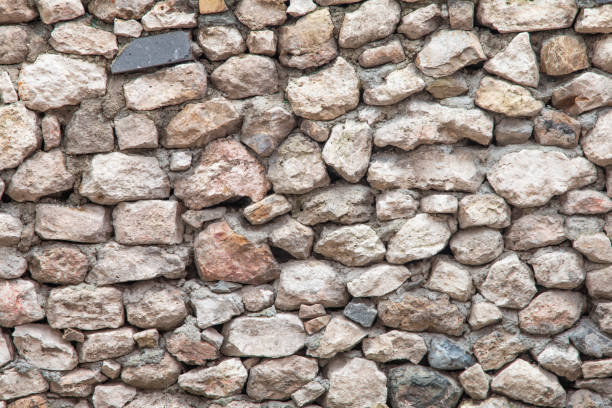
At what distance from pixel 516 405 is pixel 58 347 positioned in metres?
1.74

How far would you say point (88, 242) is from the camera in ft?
6.95

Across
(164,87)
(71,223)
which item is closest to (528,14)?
(164,87)

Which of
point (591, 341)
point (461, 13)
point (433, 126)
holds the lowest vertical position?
→ point (591, 341)

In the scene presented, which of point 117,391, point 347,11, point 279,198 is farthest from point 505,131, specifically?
point 117,391

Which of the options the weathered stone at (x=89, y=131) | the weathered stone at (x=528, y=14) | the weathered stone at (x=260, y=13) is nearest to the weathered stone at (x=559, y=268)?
the weathered stone at (x=528, y=14)

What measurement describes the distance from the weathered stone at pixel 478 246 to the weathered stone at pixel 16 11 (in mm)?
1773

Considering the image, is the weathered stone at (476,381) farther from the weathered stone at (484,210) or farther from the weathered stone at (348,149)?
the weathered stone at (348,149)

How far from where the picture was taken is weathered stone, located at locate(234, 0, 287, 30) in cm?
207

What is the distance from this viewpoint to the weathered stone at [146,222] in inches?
82.8

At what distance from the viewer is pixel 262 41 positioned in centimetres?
208

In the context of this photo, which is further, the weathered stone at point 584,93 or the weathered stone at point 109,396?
the weathered stone at point 109,396

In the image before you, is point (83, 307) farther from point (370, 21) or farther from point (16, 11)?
point (370, 21)

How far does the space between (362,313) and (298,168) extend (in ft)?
1.97

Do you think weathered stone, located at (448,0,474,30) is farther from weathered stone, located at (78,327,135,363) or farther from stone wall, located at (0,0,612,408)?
weathered stone, located at (78,327,135,363)
